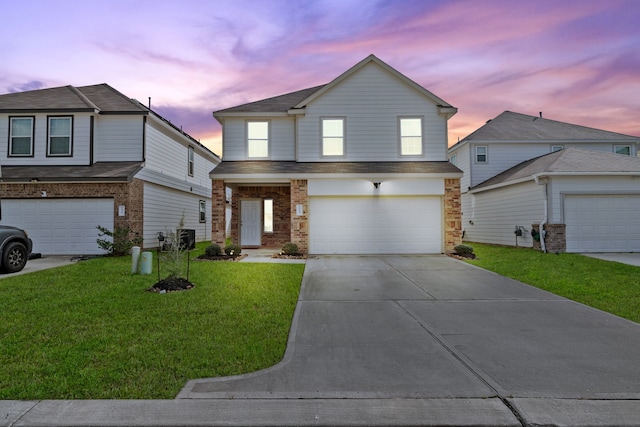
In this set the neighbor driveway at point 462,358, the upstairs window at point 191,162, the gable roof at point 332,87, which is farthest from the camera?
the upstairs window at point 191,162

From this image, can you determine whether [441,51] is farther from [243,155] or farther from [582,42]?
[243,155]

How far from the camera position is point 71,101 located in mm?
14156

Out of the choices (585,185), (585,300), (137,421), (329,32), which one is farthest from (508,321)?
(585,185)

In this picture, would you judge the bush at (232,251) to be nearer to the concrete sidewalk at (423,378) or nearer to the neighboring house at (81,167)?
the neighboring house at (81,167)

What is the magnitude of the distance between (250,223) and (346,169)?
17.9 ft

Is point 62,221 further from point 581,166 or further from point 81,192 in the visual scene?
point 581,166

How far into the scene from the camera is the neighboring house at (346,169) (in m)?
13.3

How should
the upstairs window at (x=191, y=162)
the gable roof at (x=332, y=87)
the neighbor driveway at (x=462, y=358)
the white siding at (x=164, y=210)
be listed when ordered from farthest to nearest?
the upstairs window at (x=191, y=162), the white siding at (x=164, y=210), the gable roof at (x=332, y=87), the neighbor driveway at (x=462, y=358)

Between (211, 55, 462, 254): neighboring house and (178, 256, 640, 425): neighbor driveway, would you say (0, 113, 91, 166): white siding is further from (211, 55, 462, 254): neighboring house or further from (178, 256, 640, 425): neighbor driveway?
(178, 256, 640, 425): neighbor driveway

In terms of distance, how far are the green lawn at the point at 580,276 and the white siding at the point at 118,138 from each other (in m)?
14.0

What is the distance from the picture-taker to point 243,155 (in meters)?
14.6

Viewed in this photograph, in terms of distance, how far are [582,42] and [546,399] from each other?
1385 centimetres

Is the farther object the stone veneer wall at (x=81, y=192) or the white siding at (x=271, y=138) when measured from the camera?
the white siding at (x=271, y=138)

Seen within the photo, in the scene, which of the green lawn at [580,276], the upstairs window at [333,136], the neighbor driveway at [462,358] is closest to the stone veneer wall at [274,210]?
the upstairs window at [333,136]
